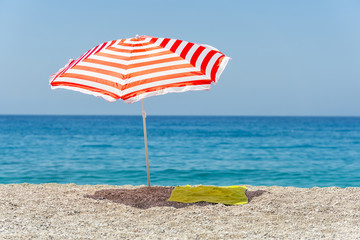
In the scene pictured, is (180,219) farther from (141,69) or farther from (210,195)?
(141,69)

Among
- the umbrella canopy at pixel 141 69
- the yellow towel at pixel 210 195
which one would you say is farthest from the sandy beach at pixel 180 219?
the umbrella canopy at pixel 141 69

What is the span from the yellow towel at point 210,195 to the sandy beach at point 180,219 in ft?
0.75

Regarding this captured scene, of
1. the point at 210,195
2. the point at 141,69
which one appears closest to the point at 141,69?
the point at 141,69

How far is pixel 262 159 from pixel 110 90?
40.7 feet

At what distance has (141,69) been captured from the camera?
546 centimetres

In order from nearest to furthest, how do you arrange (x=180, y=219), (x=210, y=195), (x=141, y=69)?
(x=180, y=219), (x=141, y=69), (x=210, y=195)

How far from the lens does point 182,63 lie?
18.2 feet

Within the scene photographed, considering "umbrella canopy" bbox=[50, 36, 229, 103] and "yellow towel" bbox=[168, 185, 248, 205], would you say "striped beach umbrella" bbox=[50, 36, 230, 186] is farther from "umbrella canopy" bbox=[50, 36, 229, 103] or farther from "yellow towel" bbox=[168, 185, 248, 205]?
"yellow towel" bbox=[168, 185, 248, 205]

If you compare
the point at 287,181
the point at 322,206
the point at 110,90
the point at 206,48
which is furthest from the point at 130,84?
the point at 287,181

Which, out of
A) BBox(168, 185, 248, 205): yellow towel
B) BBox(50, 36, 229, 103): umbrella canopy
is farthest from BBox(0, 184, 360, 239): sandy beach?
BBox(50, 36, 229, 103): umbrella canopy

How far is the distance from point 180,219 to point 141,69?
2108mm

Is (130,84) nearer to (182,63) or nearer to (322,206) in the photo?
(182,63)

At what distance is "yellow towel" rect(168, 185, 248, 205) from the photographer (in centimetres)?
541

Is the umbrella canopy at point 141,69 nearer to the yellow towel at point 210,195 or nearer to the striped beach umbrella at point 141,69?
the striped beach umbrella at point 141,69
